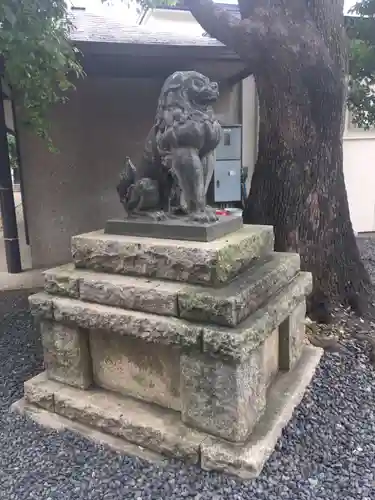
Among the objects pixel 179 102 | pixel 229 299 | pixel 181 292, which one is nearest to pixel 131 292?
pixel 181 292

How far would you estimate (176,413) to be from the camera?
217 cm

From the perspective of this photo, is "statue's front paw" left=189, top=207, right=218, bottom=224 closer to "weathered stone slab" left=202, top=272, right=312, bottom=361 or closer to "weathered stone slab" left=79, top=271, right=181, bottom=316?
"weathered stone slab" left=79, top=271, right=181, bottom=316

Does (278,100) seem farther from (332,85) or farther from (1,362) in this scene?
(1,362)

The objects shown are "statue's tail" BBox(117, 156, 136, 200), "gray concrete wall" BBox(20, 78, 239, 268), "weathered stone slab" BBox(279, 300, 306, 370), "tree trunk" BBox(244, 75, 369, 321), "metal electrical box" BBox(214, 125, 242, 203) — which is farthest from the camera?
"metal electrical box" BBox(214, 125, 242, 203)

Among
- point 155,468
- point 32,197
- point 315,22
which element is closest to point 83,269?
point 155,468

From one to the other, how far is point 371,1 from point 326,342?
3281 mm

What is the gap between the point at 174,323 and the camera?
6.41 feet

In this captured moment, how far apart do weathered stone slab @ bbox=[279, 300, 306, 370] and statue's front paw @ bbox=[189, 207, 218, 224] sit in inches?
29.9

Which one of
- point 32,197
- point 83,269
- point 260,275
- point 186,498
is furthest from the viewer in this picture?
point 32,197

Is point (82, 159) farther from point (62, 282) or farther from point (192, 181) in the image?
point (192, 181)

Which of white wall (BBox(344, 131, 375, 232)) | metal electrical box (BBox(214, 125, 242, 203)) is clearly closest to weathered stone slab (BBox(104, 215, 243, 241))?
metal electrical box (BBox(214, 125, 242, 203))

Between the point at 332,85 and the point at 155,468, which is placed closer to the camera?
the point at 155,468

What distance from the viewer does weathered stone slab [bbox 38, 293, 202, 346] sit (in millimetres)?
1931

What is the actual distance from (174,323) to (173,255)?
318 mm
